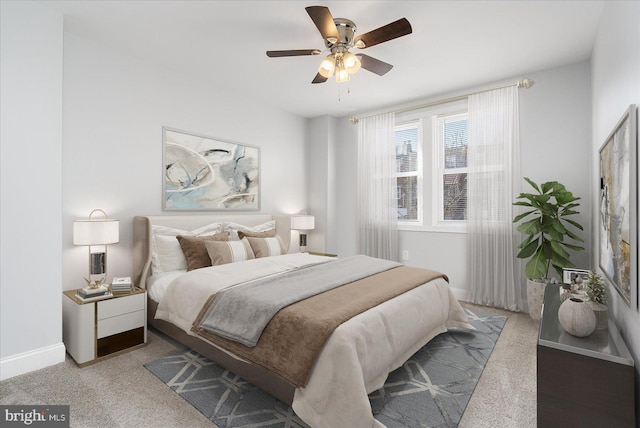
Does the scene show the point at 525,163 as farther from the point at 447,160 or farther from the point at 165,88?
the point at 165,88

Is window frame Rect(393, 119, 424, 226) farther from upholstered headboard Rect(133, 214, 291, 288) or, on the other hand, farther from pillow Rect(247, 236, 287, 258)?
upholstered headboard Rect(133, 214, 291, 288)

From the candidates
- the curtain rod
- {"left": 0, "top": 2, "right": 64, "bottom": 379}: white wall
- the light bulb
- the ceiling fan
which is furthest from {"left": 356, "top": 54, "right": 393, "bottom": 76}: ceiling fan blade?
{"left": 0, "top": 2, "right": 64, "bottom": 379}: white wall

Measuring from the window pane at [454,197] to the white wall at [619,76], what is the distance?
1579mm

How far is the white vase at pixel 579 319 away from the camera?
1.56 m

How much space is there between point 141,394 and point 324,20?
274 centimetres

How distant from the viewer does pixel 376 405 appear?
1.94 meters

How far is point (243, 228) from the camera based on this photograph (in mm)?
4012

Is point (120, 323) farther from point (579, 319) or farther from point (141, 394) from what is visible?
point (579, 319)

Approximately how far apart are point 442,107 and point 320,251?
2768 millimetres

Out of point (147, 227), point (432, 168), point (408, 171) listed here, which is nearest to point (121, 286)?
point (147, 227)

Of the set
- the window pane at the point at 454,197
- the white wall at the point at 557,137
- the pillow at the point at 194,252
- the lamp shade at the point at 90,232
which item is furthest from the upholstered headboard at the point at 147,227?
the white wall at the point at 557,137

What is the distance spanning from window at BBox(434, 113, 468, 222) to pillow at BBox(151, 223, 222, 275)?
3323 mm

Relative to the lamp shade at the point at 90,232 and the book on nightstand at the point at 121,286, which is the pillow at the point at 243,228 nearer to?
the book on nightstand at the point at 121,286

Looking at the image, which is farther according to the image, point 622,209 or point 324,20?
point 324,20
